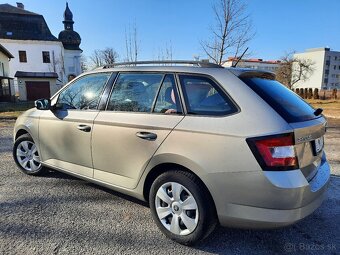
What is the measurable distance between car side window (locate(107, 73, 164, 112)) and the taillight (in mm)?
1231

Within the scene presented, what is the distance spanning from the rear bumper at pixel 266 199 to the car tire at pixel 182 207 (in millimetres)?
141

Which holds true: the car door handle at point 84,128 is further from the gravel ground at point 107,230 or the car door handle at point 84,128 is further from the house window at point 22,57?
the house window at point 22,57

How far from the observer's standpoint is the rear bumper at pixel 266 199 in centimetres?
216

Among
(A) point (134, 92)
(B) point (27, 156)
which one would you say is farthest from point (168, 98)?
(B) point (27, 156)

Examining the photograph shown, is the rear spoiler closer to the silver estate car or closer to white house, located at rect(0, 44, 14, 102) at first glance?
the silver estate car

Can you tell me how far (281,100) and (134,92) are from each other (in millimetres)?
1582

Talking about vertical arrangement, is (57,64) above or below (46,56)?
below

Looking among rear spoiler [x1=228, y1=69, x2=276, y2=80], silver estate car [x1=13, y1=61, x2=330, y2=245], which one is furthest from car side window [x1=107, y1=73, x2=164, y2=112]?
rear spoiler [x1=228, y1=69, x2=276, y2=80]

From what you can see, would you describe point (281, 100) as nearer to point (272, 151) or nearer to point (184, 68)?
point (272, 151)

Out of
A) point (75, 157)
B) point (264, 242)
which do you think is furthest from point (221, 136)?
point (75, 157)

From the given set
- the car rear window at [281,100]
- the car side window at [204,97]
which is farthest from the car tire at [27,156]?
the car rear window at [281,100]

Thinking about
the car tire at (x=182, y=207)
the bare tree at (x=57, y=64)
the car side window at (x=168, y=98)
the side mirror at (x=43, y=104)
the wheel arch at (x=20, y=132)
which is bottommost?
the car tire at (x=182, y=207)

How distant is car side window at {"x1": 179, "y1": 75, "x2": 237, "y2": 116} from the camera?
8.02ft

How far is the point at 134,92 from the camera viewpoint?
3.13 metres
